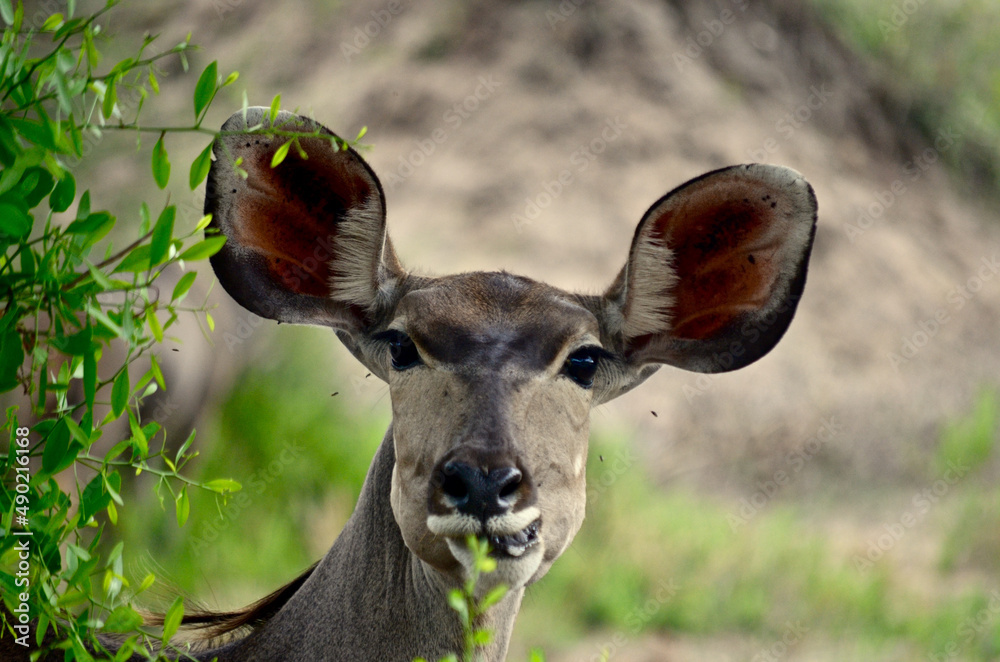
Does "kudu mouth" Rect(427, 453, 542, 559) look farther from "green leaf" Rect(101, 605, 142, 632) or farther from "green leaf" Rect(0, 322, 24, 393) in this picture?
"green leaf" Rect(0, 322, 24, 393)

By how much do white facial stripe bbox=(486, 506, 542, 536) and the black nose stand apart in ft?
0.04

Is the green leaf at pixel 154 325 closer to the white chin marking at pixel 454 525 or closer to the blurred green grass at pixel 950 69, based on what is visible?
the white chin marking at pixel 454 525

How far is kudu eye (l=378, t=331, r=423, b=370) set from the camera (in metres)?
2.91

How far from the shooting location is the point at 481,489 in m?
2.44

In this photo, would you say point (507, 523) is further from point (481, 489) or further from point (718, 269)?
point (718, 269)

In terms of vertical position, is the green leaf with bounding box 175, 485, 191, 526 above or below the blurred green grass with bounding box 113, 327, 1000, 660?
above

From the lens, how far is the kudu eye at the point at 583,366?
2955 mm

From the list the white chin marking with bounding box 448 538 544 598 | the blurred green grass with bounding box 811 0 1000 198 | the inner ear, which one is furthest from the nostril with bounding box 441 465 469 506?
the blurred green grass with bounding box 811 0 1000 198

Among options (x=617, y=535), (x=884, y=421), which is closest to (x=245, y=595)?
(x=617, y=535)

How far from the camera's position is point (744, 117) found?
1147 cm

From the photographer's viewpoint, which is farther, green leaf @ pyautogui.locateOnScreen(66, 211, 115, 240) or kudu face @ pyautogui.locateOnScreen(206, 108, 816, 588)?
kudu face @ pyautogui.locateOnScreen(206, 108, 816, 588)

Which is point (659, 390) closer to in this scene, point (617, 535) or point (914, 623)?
point (617, 535)

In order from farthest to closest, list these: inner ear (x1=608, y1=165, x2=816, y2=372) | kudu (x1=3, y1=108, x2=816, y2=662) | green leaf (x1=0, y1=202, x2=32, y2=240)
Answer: inner ear (x1=608, y1=165, x2=816, y2=372)
kudu (x1=3, y1=108, x2=816, y2=662)
green leaf (x1=0, y1=202, x2=32, y2=240)

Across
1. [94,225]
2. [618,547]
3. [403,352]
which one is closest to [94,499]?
[94,225]
